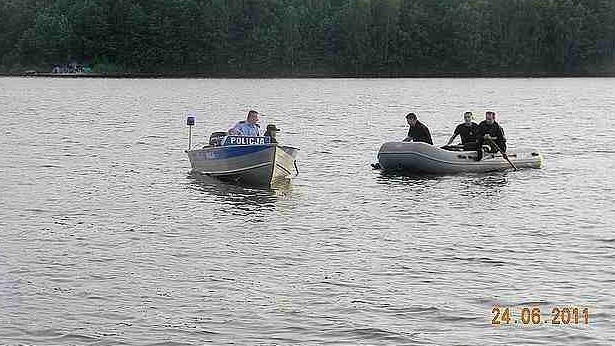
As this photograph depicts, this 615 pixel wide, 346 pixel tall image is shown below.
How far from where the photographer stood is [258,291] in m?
16.8

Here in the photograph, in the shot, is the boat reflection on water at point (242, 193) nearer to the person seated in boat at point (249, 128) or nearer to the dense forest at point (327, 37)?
the person seated in boat at point (249, 128)

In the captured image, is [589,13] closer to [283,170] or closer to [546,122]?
[546,122]

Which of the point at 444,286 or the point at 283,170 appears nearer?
the point at 444,286

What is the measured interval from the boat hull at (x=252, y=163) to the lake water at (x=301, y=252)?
1.43ft

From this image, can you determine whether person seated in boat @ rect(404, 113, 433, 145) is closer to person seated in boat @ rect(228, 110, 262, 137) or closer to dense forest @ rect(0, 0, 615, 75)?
person seated in boat @ rect(228, 110, 262, 137)

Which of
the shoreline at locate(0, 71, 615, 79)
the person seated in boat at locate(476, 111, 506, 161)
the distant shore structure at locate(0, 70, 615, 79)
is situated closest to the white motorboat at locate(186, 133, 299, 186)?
the person seated in boat at locate(476, 111, 506, 161)

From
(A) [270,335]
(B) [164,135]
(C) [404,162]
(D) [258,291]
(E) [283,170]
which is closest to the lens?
(A) [270,335]

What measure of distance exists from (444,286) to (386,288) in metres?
0.80

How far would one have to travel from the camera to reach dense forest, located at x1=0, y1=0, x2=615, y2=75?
148125 millimetres

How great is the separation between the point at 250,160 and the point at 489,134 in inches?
275

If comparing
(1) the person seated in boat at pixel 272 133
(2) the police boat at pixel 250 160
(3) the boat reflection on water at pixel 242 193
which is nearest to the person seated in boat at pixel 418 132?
(2) the police boat at pixel 250 160

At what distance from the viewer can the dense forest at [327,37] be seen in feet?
486

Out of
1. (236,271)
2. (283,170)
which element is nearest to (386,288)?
(236,271)

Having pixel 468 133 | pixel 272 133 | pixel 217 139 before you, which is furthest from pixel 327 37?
pixel 272 133
